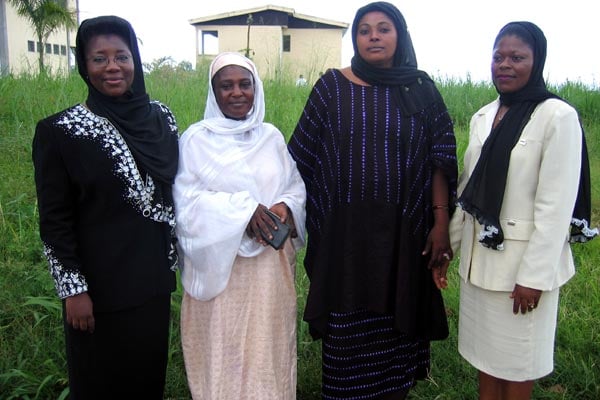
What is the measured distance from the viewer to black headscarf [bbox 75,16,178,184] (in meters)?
1.75

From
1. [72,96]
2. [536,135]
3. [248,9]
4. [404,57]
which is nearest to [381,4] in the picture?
[404,57]

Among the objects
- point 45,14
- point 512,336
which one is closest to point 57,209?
point 512,336

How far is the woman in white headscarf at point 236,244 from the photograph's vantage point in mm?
1946

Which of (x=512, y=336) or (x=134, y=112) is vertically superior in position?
(x=134, y=112)

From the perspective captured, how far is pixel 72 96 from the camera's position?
Answer: 17.7 feet

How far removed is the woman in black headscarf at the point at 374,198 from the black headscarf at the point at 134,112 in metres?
0.55

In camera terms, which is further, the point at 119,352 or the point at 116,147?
the point at 119,352

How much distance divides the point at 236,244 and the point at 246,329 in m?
0.34

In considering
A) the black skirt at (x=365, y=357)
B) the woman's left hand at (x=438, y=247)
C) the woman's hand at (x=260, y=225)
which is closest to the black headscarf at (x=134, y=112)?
the woman's hand at (x=260, y=225)

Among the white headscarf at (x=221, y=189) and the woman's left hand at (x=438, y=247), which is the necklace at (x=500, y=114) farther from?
the white headscarf at (x=221, y=189)

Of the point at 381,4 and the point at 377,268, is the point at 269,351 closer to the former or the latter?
the point at 377,268

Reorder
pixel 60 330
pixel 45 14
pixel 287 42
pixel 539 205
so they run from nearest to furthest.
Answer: pixel 539 205, pixel 60 330, pixel 45 14, pixel 287 42

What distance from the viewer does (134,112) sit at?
1.83m

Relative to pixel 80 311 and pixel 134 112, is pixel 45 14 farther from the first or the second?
pixel 80 311
